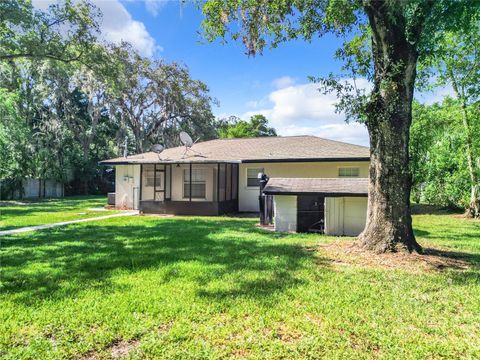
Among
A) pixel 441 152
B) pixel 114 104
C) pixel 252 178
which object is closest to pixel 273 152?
pixel 252 178

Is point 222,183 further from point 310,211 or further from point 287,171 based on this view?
point 310,211

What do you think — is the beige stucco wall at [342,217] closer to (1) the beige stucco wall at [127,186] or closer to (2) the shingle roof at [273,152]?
(2) the shingle roof at [273,152]

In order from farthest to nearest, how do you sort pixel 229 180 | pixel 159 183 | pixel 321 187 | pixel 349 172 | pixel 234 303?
pixel 159 183 < pixel 229 180 < pixel 349 172 < pixel 321 187 < pixel 234 303

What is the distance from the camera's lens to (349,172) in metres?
14.3

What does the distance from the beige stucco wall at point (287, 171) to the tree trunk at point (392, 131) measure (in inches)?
310

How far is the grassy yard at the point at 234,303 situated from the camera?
9.89 feet

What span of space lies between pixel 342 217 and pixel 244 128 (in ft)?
105

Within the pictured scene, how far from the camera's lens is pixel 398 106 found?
6180 mm

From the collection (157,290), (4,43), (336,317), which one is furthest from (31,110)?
(336,317)

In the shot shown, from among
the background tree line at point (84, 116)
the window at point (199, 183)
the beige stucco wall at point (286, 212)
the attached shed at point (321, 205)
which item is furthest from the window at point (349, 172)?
the background tree line at point (84, 116)

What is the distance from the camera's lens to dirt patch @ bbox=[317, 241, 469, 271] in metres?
5.60

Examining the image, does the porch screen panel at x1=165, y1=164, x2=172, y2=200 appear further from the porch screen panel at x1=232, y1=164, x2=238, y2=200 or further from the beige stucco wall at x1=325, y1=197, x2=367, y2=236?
the beige stucco wall at x1=325, y1=197, x2=367, y2=236

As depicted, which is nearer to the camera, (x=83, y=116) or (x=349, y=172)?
(x=349, y=172)

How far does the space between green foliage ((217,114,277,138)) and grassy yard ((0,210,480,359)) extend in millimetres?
31165
